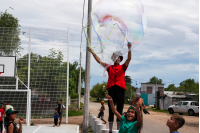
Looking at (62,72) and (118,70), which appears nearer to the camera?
(118,70)

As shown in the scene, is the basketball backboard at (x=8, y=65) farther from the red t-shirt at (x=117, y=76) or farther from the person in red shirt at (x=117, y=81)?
the red t-shirt at (x=117, y=76)

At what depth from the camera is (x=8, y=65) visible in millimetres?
14820

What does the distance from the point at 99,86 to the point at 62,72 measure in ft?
244

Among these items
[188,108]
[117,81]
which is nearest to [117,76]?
[117,81]

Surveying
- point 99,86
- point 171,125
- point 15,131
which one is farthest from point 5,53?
point 99,86

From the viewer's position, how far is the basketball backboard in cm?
1476

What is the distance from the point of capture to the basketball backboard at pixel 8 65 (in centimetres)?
1476

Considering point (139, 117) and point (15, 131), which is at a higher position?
point (139, 117)

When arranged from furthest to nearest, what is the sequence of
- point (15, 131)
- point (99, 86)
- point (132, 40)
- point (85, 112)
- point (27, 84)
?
point (99, 86) < point (27, 84) < point (85, 112) < point (15, 131) < point (132, 40)

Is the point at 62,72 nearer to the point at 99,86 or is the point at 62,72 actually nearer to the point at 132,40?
the point at 132,40

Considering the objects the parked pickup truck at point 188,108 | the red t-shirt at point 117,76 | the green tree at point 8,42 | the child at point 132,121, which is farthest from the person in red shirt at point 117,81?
the parked pickup truck at point 188,108

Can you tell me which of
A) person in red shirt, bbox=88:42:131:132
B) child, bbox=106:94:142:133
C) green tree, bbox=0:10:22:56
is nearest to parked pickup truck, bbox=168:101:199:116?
green tree, bbox=0:10:22:56

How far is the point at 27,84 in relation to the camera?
1580 cm

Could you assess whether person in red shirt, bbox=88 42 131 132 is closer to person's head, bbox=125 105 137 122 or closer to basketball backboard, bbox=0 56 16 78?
person's head, bbox=125 105 137 122
